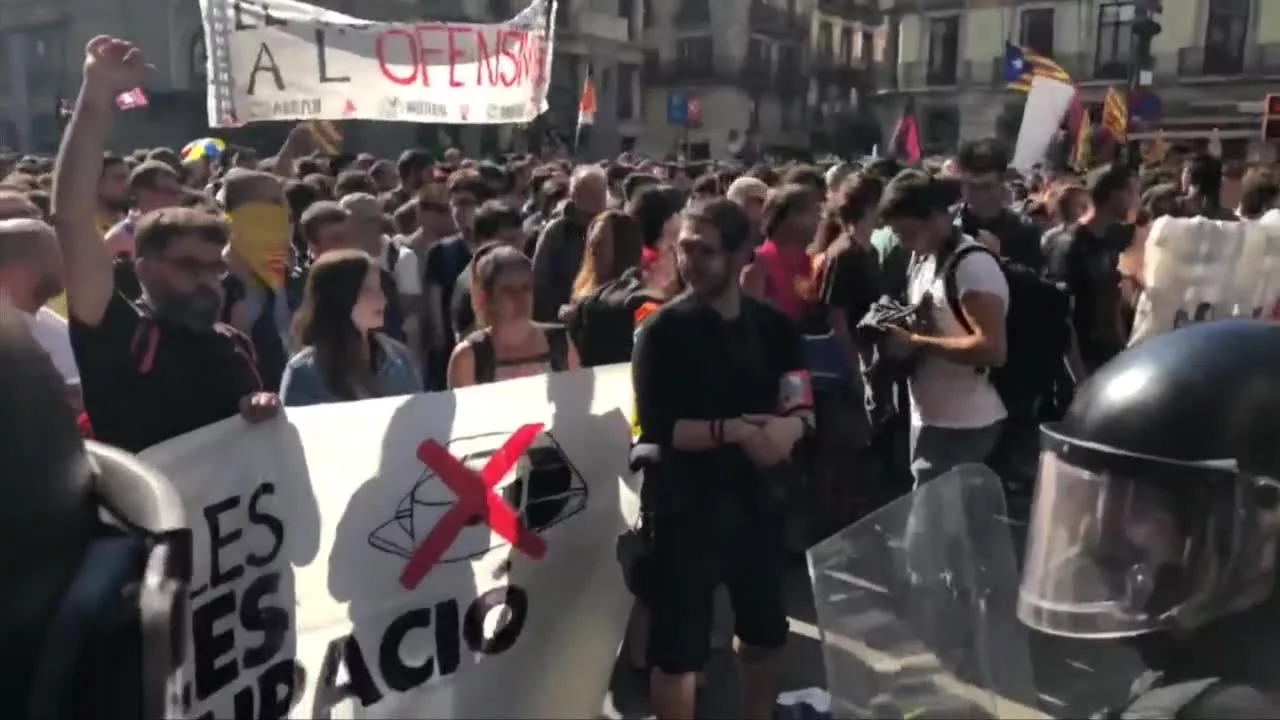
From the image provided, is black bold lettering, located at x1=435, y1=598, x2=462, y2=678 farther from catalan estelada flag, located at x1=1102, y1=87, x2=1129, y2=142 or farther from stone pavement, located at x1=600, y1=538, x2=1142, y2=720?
catalan estelada flag, located at x1=1102, y1=87, x2=1129, y2=142

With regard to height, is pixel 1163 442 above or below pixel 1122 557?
above

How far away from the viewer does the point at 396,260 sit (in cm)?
627

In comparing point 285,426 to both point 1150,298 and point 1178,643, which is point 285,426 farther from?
point 1150,298

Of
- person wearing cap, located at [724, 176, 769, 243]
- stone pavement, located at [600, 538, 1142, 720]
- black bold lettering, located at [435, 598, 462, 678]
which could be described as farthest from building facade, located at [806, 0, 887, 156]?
stone pavement, located at [600, 538, 1142, 720]

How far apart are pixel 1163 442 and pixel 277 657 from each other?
7.23 ft

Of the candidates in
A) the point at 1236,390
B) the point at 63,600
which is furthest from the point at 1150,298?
the point at 63,600

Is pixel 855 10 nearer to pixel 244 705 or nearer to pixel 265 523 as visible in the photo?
pixel 265 523

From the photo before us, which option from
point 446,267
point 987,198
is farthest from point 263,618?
point 987,198

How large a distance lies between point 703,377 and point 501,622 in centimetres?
92

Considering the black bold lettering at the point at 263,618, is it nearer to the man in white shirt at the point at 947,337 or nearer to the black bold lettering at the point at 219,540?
the black bold lettering at the point at 219,540

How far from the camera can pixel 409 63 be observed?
5543mm

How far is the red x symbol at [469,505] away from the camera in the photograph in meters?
3.44

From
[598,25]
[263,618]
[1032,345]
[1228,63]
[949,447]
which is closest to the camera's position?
[263,618]

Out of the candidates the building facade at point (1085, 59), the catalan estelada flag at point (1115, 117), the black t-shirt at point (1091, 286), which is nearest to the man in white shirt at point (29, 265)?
the black t-shirt at point (1091, 286)
